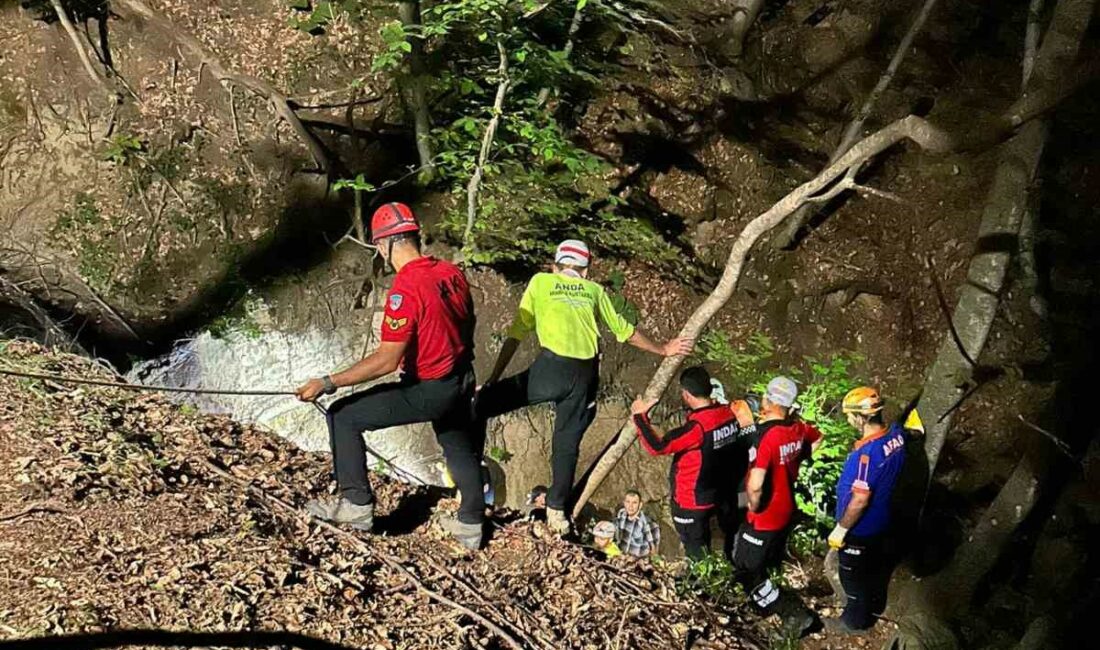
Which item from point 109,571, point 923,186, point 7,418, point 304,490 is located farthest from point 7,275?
point 923,186

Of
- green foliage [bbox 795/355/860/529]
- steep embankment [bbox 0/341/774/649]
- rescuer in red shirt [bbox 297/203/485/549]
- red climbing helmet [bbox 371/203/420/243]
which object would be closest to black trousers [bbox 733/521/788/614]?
steep embankment [bbox 0/341/774/649]

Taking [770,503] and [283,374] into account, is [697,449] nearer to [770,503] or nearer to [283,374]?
[770,503]

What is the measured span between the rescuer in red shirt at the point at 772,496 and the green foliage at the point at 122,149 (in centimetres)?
937

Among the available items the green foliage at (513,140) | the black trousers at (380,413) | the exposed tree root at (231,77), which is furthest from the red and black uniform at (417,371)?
the exposed tree root at (231,77)

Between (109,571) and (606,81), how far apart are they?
387 inches

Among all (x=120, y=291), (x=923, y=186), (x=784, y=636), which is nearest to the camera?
(x=784, y=636)

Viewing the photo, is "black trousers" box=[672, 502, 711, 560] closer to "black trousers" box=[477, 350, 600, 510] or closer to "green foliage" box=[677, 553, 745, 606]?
"green foliage" box=[677, 553, 745, 606]

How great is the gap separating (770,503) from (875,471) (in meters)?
0.83

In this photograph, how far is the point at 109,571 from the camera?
12.7 ft

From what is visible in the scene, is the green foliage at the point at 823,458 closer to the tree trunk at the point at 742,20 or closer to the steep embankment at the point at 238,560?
the steep embankment at the point at 238,560

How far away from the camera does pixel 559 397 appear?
5695 mm

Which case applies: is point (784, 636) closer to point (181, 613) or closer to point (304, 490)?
point (304, 490)

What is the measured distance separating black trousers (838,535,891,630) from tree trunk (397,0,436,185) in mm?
5940

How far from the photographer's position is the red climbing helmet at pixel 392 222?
181 inches
